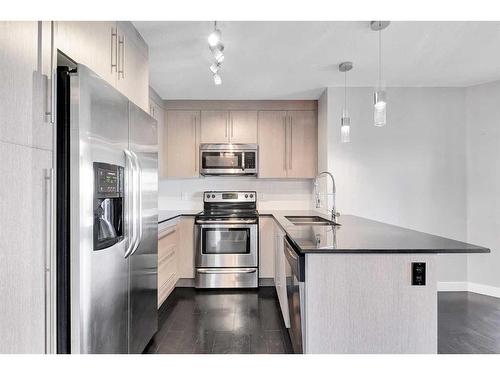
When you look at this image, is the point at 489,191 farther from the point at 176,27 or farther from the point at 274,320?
the point at 176,27

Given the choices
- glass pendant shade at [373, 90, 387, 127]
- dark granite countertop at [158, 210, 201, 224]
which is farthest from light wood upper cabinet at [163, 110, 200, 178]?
glass pendant shade at [373, 90, 387, 127]

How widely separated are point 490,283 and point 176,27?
13.0 feet

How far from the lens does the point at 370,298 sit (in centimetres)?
147

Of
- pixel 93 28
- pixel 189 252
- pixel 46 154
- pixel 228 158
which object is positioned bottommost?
pixel 189 252

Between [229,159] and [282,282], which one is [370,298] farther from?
[229,159]

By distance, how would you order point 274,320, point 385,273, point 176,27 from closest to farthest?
point 385,273 → point 176,27 → point 274,320

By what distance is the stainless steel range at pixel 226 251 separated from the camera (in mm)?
3629

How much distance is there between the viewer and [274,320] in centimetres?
274

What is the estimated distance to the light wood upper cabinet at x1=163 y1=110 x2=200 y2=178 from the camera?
4020 millimetres

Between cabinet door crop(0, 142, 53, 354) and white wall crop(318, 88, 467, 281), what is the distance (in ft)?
9.69

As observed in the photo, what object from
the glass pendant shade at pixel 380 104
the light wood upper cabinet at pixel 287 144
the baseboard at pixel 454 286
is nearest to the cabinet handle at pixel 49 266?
the glass pendant shade at pixel 380 104

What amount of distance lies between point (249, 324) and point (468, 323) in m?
1.89
